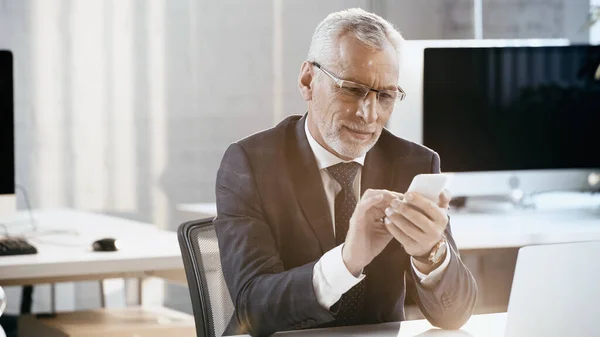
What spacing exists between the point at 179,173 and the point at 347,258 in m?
2.92

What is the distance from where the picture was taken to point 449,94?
10.9 feet

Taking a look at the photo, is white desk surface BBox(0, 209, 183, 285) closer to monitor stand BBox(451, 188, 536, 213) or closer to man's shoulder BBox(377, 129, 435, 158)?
man's shoulder BBox(377, 129, 435, 158)

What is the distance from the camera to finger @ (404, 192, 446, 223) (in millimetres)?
1431

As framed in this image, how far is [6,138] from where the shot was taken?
2.95m

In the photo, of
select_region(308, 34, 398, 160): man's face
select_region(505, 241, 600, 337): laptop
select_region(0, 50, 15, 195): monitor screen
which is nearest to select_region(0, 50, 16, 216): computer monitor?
select_region(0, 50, 15, 195): monitor screen

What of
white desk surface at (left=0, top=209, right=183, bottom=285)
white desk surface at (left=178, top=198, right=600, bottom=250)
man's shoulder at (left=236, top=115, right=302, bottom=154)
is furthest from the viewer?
white desk surface at (left=178, top=198, right=600, bottom=250)

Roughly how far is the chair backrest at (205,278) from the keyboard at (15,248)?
1.04m

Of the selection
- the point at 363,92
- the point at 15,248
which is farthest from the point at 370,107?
the point at 15,248

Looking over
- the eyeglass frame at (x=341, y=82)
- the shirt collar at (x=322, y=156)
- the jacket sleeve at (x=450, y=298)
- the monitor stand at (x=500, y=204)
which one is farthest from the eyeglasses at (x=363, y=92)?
the monitor stand at (x=500, y=204)

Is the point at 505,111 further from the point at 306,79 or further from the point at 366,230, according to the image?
the point at 366,230

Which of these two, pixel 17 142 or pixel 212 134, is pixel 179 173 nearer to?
pixel 212 134

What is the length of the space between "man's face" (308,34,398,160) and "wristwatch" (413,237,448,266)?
337 millimetres

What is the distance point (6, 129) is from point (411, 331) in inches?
72.6

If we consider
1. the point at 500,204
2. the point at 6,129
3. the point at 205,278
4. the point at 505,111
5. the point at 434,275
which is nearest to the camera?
the point at 434,275
